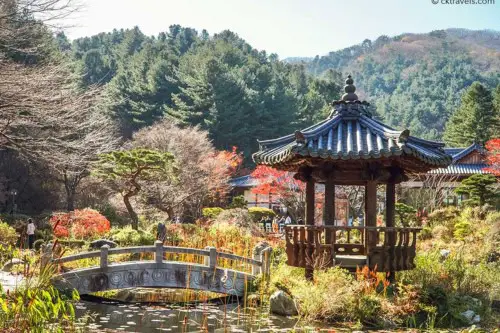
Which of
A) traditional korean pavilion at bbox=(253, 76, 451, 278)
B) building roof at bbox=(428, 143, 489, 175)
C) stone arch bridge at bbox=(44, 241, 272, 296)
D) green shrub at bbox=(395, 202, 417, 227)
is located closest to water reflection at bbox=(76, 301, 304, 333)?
stone arch bridge at bbox=(44, 241, 272, 296)

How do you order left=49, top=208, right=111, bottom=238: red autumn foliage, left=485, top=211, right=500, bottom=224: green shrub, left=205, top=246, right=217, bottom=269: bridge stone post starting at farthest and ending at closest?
left=49, top=208, right=111, bottom=238: red autumn foliage < left=485, top=211, right=500, bottom=224: green shrub < left=205, top=246, right=217, bottom=269: bridge stone post

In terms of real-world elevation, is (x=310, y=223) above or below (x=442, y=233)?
above

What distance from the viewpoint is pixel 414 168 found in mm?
12422

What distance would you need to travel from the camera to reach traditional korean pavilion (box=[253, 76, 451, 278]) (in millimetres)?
11180

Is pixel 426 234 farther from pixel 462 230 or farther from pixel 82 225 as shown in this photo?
pixel 82 225

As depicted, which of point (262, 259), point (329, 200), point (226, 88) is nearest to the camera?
point (329, 200)

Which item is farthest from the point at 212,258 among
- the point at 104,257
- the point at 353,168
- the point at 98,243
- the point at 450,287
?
the point at 98,243

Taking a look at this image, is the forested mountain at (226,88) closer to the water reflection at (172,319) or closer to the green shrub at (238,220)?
the water reflection at (172,319)

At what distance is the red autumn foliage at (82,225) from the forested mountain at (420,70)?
53.0 meters

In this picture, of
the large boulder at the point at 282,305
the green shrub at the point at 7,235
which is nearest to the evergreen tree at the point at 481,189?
the large boulder at the point at 282,305

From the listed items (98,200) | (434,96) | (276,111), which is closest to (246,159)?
(276,111)

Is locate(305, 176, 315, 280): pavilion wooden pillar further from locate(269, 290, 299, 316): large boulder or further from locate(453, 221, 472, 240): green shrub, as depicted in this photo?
locate(453, 221, 472, 240): green shrub

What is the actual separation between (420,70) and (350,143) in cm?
10403

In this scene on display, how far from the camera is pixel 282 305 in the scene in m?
11.5
